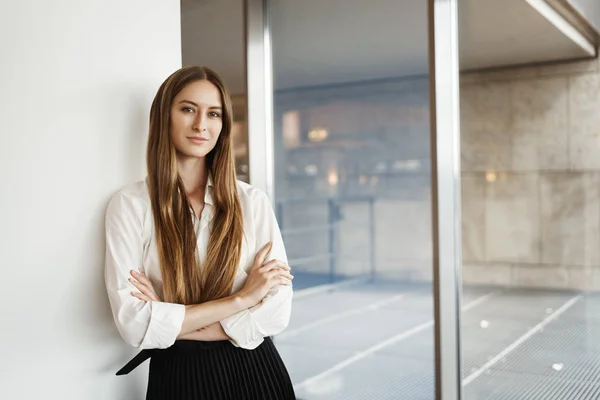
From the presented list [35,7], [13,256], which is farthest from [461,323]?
[35,7]

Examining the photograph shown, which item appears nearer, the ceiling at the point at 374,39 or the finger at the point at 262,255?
the finger at the point at 262,255

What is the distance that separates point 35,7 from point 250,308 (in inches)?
44.2

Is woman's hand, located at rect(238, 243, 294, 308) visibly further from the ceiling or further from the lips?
the ceiling

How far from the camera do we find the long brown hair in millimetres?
2121

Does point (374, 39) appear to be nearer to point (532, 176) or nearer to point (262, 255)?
point (532, 176)

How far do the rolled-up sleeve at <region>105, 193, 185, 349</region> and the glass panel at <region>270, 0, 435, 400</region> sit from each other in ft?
5.40

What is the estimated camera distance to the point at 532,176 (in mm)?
3832

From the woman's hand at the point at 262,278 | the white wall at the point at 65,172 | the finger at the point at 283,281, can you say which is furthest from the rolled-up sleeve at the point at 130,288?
the finger at the point at 283,281

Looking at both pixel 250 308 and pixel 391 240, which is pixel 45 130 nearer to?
pixel 250 308

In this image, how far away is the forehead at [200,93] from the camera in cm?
218

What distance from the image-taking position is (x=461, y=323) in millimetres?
3277

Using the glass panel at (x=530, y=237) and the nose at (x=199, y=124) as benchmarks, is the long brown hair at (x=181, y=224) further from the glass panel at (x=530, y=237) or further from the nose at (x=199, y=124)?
the glass panel at (x=530, y=237)

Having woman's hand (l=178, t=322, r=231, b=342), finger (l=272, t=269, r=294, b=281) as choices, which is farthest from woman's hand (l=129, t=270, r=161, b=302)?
finger (l=272, t=269, r=294, b=281)

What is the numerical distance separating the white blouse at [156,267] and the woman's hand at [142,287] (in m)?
0.02
